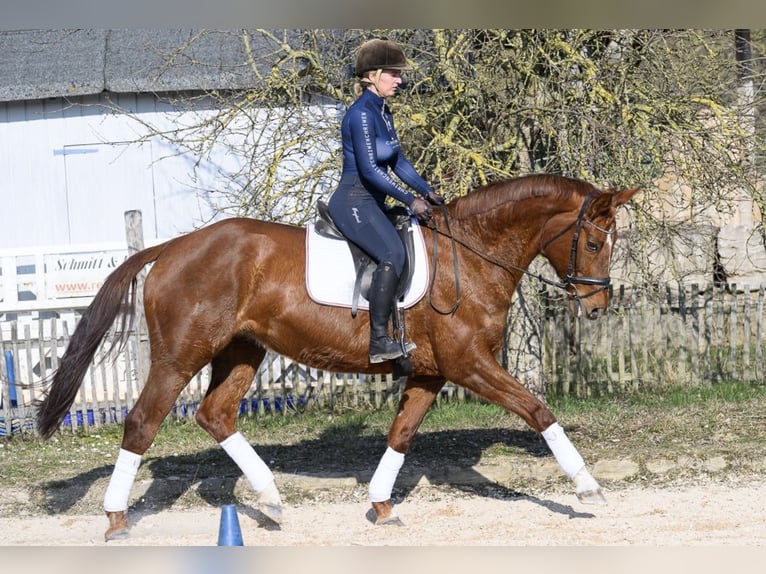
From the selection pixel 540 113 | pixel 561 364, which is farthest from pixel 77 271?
pixel 561 364

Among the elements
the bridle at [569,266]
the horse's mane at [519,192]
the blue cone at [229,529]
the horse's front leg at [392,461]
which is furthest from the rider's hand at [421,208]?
the blue cone at [229,529]

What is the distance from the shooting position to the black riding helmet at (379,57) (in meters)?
5.86

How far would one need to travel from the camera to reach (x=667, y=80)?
944 centimetres

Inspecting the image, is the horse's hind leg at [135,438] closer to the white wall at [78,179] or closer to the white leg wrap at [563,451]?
the white leg wrap at [563,451]

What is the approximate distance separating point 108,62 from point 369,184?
8.65 metres

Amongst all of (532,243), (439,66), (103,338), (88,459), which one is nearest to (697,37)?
(439,66)

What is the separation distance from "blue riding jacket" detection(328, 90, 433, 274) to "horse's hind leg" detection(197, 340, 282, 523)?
1.31m

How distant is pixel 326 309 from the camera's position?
6.11 m

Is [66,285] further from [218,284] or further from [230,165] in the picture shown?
[218,284]

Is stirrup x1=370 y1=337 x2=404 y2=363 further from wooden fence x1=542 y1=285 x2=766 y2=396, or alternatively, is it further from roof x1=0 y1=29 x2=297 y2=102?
roof x1=0 y1=29 x2=297 y2=102

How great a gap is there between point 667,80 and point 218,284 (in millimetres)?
5798

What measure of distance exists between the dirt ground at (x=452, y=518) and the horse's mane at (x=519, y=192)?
7.32ft

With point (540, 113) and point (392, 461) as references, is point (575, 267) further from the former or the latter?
point (540, 113)

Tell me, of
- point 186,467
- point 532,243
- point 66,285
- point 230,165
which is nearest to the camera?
point 532,243
